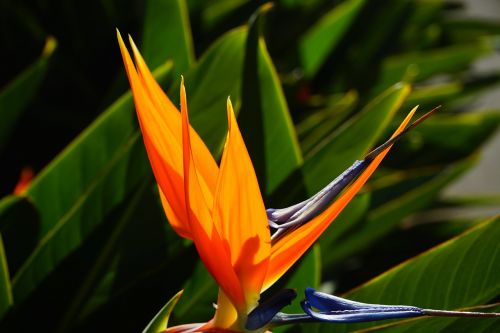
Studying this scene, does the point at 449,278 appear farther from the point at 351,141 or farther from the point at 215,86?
the point at 215,86

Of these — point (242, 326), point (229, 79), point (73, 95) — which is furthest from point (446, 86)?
point (242, 326)

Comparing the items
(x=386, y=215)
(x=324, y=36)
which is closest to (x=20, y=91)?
(x=386, y=215)

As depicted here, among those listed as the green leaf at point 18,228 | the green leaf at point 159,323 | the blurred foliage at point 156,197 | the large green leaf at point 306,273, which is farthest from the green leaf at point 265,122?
the green leaf at point 159,323

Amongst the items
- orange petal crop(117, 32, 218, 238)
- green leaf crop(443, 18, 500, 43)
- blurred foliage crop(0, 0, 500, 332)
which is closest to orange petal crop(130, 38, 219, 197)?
orange petal crop(117, 32, 218, 238)

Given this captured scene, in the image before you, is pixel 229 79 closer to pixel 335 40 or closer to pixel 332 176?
pixel 332 176

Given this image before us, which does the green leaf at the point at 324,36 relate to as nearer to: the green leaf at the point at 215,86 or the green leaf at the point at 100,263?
the green leaf at the point at 215,86
